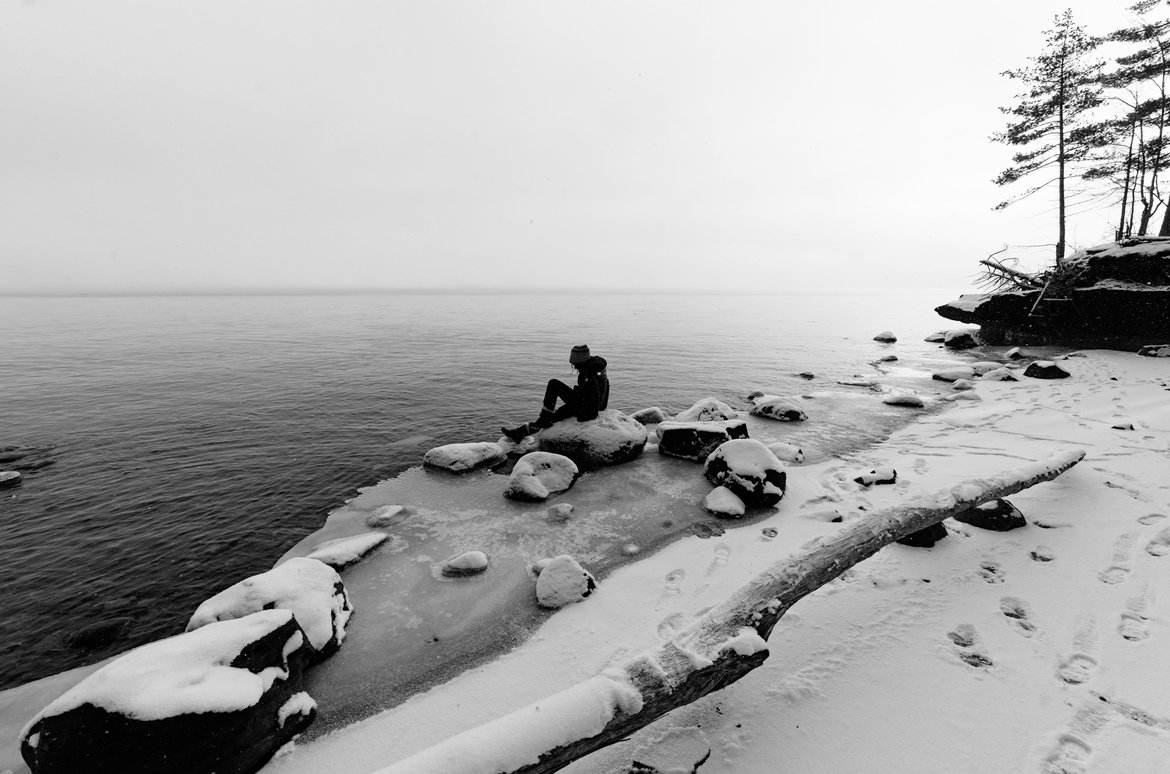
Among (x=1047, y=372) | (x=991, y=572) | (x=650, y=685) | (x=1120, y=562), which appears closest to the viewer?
(x=650, y=685)

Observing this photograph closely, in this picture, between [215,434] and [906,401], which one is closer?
[215,434]

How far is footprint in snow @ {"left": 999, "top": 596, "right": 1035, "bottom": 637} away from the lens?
361 cm

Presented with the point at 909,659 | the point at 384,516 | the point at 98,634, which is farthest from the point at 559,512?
the point at 98,634

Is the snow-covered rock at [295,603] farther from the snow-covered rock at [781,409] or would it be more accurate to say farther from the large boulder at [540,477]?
the snow-covered rock at [781,409]

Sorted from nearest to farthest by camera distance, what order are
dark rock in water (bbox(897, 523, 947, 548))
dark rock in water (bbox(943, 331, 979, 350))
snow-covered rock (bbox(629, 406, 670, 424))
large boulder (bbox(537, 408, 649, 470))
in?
dark rock in water (bbox(897, 523, 947, 548)), large boulder (bbox(537, 408, 649, 470)), snow-covered rock (bbox(629, 406, 670, 424)), dark rock in water (bbox(943, 331, 979, 350))

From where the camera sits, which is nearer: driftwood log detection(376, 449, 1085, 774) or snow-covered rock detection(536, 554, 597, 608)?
driftwood log detection(376, 449, 1085, 774)

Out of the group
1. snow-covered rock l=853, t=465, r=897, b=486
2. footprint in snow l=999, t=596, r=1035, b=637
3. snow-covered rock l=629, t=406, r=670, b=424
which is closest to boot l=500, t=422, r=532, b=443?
snow-covered rock l=629, t=406, r=670, b=424

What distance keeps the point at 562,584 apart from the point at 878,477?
558cm

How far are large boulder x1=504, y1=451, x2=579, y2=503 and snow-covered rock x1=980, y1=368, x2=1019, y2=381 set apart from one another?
1562 centimetres

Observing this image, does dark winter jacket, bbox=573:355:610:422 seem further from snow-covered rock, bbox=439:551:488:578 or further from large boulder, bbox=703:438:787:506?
snow-covered rock, bbox=439:551:488:578

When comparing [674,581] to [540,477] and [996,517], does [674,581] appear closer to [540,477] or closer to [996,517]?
[540,477]

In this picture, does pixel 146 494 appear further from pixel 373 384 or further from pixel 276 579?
pixel 373 384

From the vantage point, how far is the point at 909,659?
11.2ft

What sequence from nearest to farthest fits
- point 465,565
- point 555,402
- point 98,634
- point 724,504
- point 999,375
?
point 98,634
point 465,565
point 724,504
point 555,402
point 999,375
